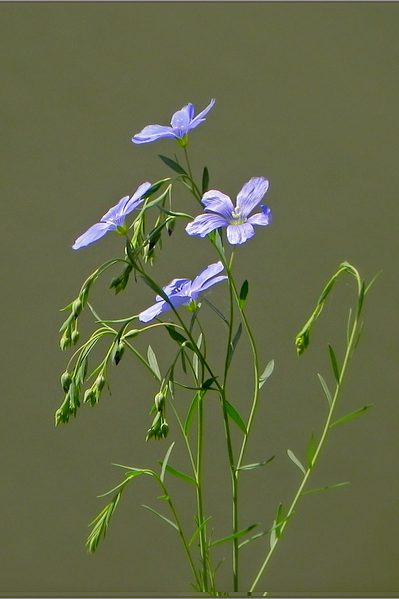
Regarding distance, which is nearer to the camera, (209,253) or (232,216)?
(232,216)

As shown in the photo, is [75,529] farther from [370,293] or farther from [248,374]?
[370,293]

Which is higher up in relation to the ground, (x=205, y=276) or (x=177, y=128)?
(x=177, y=128)

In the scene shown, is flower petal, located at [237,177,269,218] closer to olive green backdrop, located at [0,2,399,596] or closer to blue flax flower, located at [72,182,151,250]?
blue flax flower, located at [72,182,151,250]

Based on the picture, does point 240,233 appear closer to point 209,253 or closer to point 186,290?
point 186,290

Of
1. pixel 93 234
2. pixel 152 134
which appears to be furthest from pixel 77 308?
pixel 152 134

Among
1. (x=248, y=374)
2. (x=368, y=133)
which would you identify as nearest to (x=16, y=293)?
(x=248, y=374)
